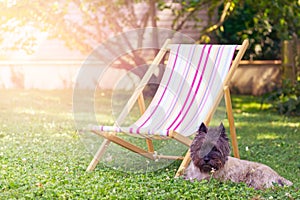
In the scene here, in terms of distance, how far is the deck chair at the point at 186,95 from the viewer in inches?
187

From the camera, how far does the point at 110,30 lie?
10.5 metres

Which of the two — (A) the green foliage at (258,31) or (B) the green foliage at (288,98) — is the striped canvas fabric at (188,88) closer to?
(B) the green foliage at (288,98)

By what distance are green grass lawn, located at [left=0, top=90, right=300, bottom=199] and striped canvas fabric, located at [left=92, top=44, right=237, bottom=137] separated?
15.0 inches

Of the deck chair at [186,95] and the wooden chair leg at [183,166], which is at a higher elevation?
the deck chair at [186,95]

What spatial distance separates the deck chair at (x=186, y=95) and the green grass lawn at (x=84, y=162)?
324mm

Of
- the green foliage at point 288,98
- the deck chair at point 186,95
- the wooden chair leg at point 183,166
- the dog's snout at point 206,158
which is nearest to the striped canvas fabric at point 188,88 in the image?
the deck chair at point 186,95

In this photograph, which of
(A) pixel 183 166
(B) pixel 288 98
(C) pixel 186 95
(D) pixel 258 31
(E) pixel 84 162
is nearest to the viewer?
(A) pixel 183 166

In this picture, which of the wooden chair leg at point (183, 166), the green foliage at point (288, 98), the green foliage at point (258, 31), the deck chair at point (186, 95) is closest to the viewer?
the wooden chair leg at point (183, 166)

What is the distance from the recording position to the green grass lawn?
3873 mm

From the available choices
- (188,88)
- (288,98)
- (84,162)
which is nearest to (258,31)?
(288,98)

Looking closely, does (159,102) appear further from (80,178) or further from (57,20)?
(57,20)

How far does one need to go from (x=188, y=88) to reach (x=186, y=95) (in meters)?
0.07

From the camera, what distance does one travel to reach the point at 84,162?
493 cm

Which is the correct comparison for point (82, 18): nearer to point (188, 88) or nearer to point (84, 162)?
point (188, 88)
